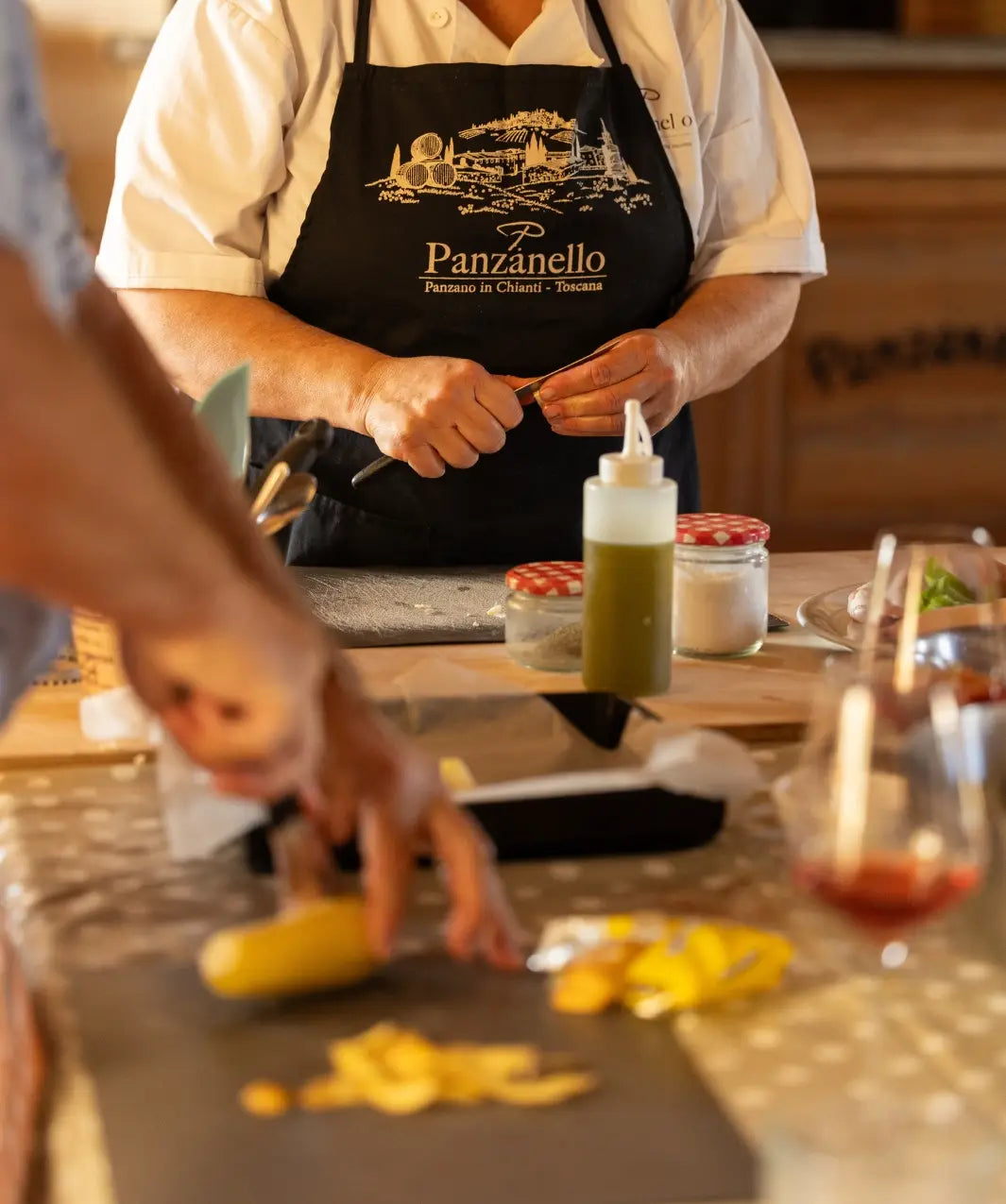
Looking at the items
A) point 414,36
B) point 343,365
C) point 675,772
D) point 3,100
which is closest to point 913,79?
point 414,36

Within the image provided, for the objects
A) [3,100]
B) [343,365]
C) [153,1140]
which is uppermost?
[3,100]

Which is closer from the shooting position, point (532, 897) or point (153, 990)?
point (153, 990)

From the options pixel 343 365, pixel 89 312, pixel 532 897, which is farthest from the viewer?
pixel 343 365

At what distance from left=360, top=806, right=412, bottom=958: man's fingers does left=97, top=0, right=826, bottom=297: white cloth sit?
1.01m

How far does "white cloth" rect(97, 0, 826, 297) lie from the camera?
63.1 inches

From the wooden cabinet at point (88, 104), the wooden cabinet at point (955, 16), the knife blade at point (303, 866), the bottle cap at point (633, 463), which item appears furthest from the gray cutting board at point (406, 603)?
the wooden cabinet at point (955, 16)

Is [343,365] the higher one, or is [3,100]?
[3,100]

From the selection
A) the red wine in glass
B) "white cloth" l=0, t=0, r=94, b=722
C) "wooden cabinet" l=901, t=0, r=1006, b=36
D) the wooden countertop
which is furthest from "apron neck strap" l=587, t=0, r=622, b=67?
"wooden cabinet" l=901, t=0, r=1006, b=36

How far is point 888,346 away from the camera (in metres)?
2.77

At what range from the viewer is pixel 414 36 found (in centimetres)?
165

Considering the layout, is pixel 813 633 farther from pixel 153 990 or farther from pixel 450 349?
pixel 153 990

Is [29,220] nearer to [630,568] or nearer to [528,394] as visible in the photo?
[630,568]

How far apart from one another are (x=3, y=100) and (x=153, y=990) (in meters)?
0.39

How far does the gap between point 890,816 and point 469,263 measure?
1052 millimetres
